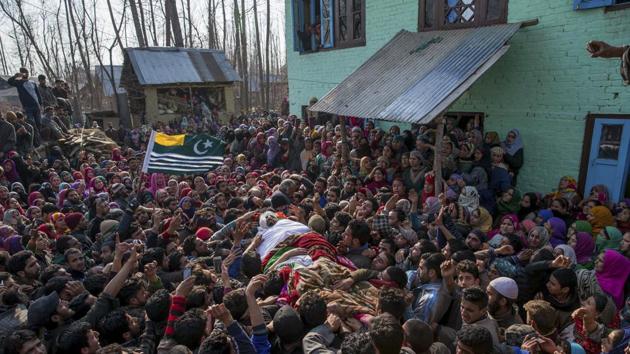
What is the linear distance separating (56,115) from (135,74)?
6790 mm

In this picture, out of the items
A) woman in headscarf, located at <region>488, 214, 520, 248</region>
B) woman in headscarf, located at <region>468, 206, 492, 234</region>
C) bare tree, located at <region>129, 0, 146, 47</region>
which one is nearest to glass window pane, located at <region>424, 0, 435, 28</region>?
woman in headscarf, located at <region>468, 206, 492, 234</region>

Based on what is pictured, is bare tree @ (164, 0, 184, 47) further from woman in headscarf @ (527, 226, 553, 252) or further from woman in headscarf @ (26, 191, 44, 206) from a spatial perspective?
woman in headscarf @ (527, 226, 553, 252)

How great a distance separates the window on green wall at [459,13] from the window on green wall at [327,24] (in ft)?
6.98

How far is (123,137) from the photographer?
53.5 feet

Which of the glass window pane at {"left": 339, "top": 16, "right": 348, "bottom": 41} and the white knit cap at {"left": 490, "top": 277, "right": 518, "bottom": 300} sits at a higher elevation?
the glass window pane at {"left": 339, "top": 16, "right": 348, "bottom": 41}

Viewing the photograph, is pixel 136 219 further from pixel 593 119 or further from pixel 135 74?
pixel 135 74

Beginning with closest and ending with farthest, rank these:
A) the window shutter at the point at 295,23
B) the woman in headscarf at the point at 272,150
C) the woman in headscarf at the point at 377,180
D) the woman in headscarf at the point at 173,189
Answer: the woman in headscarf at the point at 377,180, the woman in headscarf at the point at 173,189, the woman in headscarf at the point at 272,150, the window shutter at the point at 295,23

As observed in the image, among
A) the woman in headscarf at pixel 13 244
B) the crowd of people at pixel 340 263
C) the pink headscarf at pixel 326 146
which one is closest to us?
the crowd of people at pixel 340 263

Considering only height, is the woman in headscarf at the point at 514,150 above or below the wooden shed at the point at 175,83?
below

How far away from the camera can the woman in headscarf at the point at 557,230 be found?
16.5 feet

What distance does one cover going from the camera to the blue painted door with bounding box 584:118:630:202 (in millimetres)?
5711

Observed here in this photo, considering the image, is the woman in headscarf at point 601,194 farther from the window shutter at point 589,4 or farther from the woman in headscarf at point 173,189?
the woman in headscarf at point 173,189

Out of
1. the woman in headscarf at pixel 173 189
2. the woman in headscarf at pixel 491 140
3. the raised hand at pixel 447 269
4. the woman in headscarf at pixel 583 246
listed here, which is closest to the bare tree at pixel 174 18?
the woman in headscarf at pixel 173 189

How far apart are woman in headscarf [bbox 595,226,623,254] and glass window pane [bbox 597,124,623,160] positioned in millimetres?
1571
